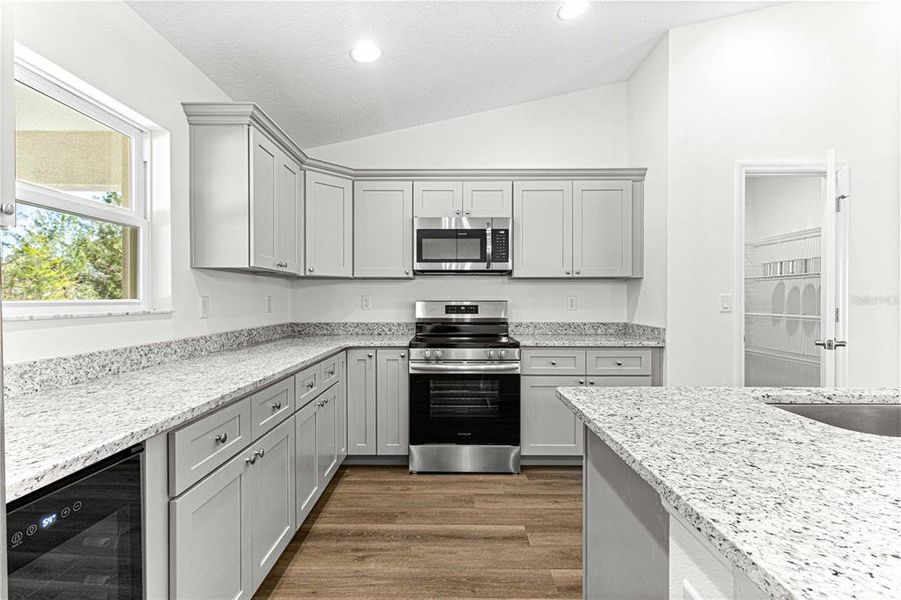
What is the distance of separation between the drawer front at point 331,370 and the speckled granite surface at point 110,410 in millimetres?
453

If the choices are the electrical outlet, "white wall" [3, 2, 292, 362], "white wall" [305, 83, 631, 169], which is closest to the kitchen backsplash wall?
"white wall" [3, 2, 292, 362]

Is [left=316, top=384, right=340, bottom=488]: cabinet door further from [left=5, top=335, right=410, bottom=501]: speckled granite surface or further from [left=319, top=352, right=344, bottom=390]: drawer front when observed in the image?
[left=5, top=335, right=410, bottom=501]: speckled granite surface

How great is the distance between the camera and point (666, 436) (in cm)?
101

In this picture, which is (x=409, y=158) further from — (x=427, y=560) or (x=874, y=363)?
(x=874, y=363)

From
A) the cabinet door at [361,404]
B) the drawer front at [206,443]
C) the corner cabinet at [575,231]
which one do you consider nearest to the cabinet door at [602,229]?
the corner cabinet at [575,231]

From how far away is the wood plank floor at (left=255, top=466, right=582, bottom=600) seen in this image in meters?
2.02

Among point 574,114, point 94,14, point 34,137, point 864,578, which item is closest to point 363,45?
point 94,14

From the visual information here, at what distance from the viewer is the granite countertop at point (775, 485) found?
514 mm

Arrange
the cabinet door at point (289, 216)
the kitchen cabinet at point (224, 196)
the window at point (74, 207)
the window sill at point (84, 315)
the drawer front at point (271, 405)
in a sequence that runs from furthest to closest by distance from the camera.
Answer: the cabinet door at point (289, 216) → the kitchen cabinet at point (224, 196) → the drawer front at point (271, 405) → the window at point (74, 207) → the window sill at point (84, 315)

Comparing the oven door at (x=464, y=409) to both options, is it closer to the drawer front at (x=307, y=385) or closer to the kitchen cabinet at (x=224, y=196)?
the drawer front at (x=307, y=385)

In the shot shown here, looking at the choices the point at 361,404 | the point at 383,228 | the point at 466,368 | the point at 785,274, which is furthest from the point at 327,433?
the point at 785,274

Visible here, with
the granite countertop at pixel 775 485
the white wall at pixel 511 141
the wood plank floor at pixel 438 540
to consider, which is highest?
the white wall at pixel 511 141

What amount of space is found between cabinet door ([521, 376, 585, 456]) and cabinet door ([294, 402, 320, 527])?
4.87 feet

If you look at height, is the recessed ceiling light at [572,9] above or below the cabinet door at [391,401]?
above
